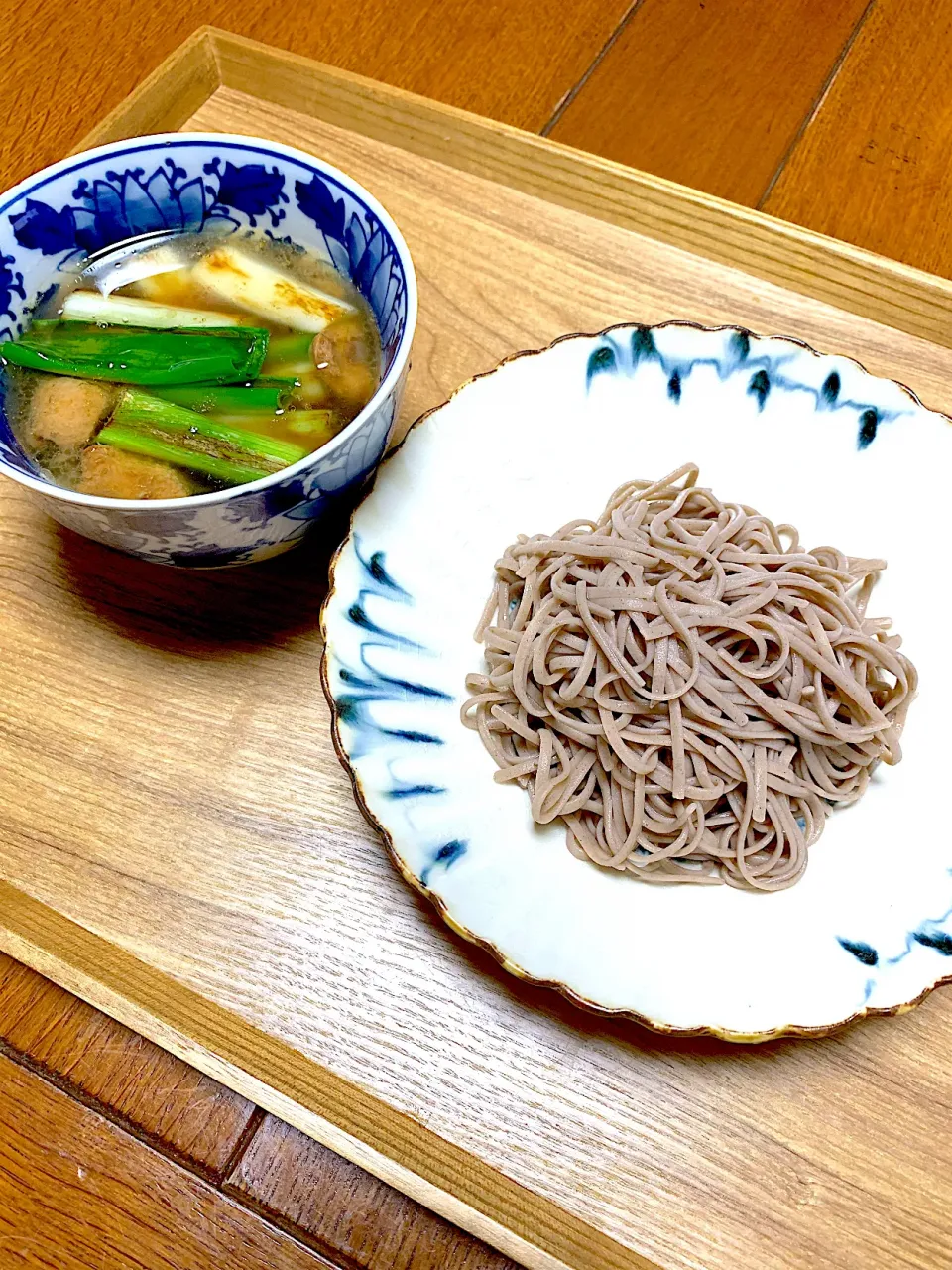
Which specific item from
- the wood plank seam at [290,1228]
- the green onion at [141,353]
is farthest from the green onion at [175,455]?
the wood plank seam at [290,1228]

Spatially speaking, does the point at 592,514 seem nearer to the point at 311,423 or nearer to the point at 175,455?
the point at 311,423

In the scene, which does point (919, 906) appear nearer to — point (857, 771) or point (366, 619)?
point (857, 771)

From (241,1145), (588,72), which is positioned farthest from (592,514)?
(588,72)

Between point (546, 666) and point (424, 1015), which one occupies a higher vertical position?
point (546, 666)

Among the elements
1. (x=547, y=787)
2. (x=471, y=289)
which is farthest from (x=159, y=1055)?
(x=471, y=289)

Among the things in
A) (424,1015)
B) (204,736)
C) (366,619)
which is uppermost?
(366,619)

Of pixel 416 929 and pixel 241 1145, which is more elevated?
pixel 416 929

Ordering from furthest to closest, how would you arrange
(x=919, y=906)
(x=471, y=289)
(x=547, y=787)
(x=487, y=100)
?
(x=487, y=100)
(x=471, y=289)
(x=547, y=787)
(x=919, y=906)
